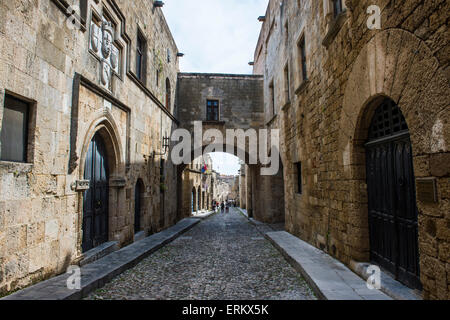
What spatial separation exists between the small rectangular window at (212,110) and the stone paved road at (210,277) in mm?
7751

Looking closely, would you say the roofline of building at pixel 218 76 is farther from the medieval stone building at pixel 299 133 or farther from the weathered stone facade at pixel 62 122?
the weathered stone facade at pixel 62 122

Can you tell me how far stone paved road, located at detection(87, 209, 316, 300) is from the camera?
12.3ft

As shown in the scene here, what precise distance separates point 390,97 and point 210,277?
3.68 metres

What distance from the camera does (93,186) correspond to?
5.63 m

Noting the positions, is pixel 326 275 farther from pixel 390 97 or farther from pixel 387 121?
pixel 390 97

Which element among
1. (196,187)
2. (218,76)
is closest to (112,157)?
(218,76)

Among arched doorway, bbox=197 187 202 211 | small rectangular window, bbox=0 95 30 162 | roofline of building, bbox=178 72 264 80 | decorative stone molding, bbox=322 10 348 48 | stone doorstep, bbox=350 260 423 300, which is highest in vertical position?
roofline of building, bbox=178 72 264 80

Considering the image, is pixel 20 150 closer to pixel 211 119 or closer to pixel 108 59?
pixel 108 59

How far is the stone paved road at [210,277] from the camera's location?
148 inches

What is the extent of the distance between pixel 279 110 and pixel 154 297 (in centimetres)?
762

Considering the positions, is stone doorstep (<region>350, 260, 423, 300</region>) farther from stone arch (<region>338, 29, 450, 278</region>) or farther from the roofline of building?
the roofline of building

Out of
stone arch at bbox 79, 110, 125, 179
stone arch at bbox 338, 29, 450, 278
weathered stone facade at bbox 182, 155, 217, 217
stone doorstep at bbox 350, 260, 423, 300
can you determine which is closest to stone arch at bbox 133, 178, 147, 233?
stone arch at bbox 79, 110, 125, 179

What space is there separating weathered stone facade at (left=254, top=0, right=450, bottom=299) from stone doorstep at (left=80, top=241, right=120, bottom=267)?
4.39 metres

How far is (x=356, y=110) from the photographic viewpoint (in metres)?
3.93
